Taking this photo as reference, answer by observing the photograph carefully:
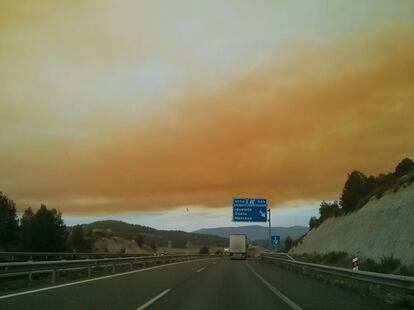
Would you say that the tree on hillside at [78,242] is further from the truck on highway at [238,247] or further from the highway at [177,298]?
the highway at [177,298]

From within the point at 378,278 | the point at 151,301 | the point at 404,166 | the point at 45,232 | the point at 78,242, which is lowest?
the point at 151,301

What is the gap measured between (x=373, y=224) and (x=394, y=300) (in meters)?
35.6

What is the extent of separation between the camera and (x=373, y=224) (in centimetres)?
4972

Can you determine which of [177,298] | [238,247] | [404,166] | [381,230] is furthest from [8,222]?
[177,298]

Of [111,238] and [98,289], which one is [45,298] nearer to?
[98,289]

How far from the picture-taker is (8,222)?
11644 centimetres

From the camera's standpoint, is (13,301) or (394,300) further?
(394,300)

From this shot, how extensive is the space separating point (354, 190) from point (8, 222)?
7582 cm

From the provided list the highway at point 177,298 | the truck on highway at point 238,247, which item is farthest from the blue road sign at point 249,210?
the highway at point 177,298

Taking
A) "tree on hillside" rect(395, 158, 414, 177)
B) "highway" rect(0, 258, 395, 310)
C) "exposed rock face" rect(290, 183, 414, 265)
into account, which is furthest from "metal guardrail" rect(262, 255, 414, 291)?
"tree on hillside" rect(395, 158, 414, 177)

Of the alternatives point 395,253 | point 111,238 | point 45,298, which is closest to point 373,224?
point 395,253

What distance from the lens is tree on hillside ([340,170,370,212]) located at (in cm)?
7016

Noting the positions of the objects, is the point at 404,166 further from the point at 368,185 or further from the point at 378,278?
the point at 378,278

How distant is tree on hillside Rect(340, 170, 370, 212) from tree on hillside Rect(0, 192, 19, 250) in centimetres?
6366
